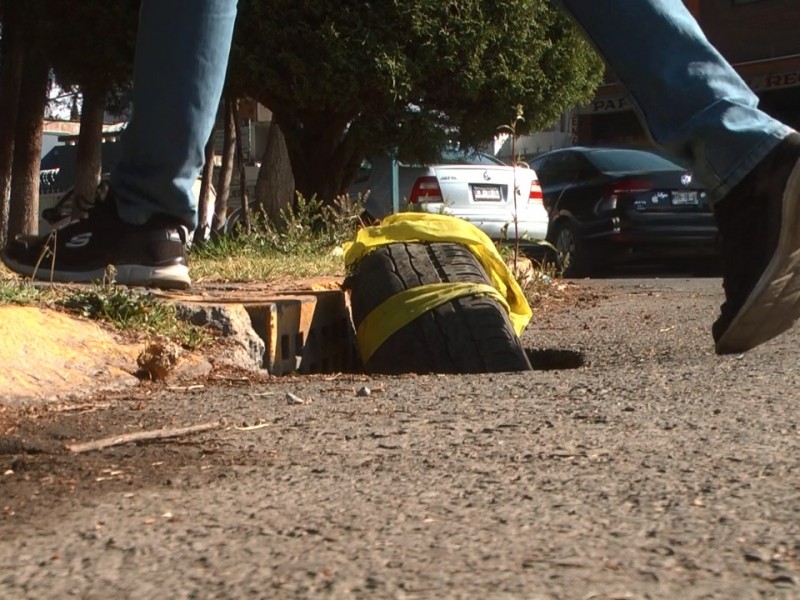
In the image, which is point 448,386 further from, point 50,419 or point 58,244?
point 58,244

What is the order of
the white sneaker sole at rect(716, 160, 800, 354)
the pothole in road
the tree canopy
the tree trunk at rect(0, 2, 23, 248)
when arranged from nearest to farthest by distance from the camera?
1. the white sneaker sole at rect(716, 160, 800, 354)
2. the pothole in road
3. the tree canopy
4. the tree trunk at rect(0, 2, 23, 248)

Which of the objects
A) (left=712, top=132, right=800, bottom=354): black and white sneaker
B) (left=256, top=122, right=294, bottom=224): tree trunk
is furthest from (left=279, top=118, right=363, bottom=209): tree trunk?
(left=712, top=132, right=800, bottom=354): black and white sneaker

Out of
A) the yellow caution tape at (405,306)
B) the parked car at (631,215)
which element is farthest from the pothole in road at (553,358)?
the parked car at (631,215)

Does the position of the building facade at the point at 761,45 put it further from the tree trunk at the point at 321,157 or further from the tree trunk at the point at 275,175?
the tree trunk at the point at 321,157

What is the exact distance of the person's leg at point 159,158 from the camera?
3.66m

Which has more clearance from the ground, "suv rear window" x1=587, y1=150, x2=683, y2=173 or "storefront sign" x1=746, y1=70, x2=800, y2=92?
"storefront sign" x1=746, y1=70, x2=800, y2=92

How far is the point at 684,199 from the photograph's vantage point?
13852mm

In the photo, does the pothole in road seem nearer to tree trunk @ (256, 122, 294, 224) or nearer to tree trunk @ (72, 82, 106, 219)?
tree trunk @ (72, 82, 106, 219)

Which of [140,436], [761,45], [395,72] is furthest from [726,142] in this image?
[761,45]

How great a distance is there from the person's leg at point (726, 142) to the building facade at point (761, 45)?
24057 millimetres

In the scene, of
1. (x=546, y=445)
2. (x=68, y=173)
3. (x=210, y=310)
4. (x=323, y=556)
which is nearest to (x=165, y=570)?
(x=323, y=556)

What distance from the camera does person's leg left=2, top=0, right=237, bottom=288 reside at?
3664mm

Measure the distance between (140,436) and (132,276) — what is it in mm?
1334

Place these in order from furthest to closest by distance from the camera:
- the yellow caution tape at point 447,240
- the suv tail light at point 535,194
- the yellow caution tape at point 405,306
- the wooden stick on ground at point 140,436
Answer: the suv tail light at point 535,194 → the yellow caution tape at point 447,240 → the yellow caution tape at point 405,306 → the wooden stick on ground at point 140,436
